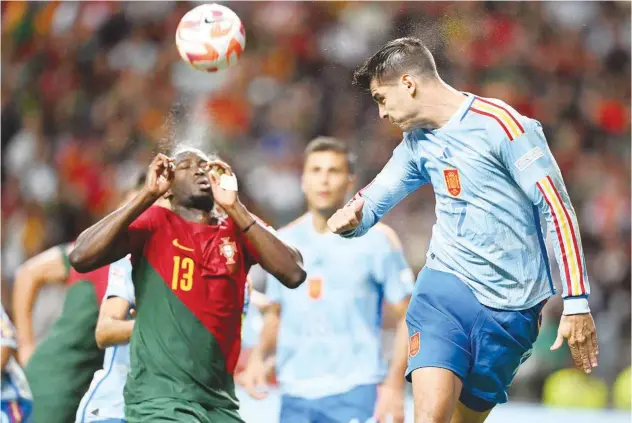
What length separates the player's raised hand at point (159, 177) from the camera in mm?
4852

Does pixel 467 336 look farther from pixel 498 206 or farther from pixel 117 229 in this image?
pixel 117 229

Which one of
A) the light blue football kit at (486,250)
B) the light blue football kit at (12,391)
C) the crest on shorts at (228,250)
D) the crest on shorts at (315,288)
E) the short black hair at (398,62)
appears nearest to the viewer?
the light blue football kit at (486,250)

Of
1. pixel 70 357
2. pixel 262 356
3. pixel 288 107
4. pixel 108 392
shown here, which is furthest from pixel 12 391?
pixel 288 107

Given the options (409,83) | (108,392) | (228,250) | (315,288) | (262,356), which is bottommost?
(108,392)

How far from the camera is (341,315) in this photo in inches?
269

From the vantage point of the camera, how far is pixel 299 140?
12734 millimetres

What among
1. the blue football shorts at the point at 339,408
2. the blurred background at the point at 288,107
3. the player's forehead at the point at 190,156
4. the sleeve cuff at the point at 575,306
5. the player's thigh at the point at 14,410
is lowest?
the player's thigh at the point at 14,410

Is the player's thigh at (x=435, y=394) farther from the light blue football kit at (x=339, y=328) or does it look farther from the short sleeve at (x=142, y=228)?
the light blue football kit at (x=339, y=328)

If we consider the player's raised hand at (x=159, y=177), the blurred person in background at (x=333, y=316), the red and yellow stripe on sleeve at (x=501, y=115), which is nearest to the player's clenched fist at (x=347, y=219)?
the red and yellow stripe on sleeve at (x=501, y=115)

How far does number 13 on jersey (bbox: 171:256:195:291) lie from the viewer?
195 inches

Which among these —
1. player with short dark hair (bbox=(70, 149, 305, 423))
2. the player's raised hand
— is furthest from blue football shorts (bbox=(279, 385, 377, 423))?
the player's raised hand

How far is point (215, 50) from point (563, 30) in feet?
27.3

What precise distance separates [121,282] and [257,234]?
0.94 meters

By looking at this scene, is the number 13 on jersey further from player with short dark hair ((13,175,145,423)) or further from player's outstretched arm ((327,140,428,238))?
player with short dark hair ((13,175,145,423))
